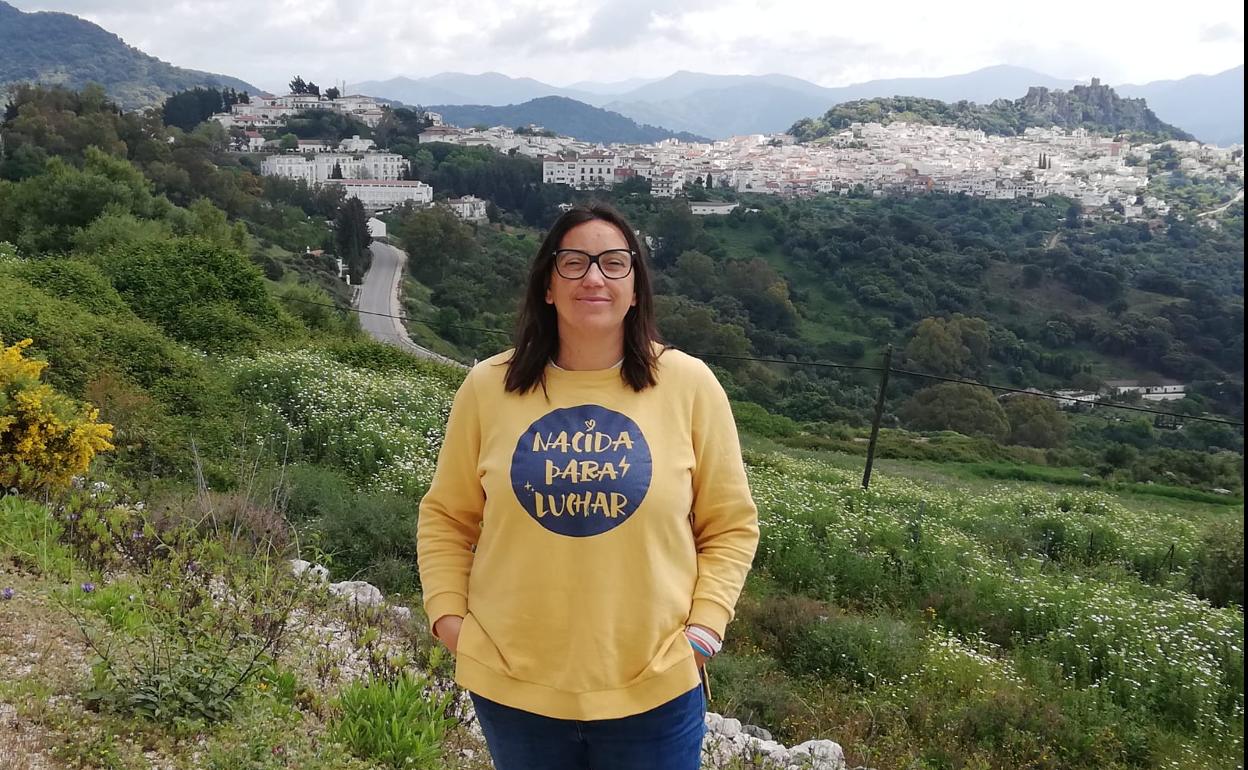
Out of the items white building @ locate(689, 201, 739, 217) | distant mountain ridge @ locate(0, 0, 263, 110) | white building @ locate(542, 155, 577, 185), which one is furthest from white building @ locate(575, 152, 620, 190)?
distant mountain ridge @ locate(0, 0, 263, 110)

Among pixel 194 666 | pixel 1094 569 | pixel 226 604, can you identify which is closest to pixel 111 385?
pixel 226 604

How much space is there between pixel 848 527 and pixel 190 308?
10.8 metres

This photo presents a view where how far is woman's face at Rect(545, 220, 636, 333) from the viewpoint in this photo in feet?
5.62

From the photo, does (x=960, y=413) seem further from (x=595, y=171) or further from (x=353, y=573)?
(x=595, y=171)

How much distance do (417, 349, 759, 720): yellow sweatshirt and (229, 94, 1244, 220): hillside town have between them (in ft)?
223

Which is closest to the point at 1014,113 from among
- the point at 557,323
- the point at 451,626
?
the point at 557,323

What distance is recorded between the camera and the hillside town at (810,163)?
7625 centimetres

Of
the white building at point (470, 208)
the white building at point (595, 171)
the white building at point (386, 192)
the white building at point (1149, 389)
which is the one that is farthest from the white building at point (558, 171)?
the white building at point (1149, 389)

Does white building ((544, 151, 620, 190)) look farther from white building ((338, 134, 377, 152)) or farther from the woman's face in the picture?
the woman's face

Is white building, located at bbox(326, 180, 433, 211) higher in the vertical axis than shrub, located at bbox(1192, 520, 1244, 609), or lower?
higher

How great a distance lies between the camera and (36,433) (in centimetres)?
→ 508

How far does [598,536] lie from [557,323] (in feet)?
1.49

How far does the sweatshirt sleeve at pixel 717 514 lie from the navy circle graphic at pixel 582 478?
14cm

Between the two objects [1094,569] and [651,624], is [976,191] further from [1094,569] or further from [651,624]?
[651,624]
